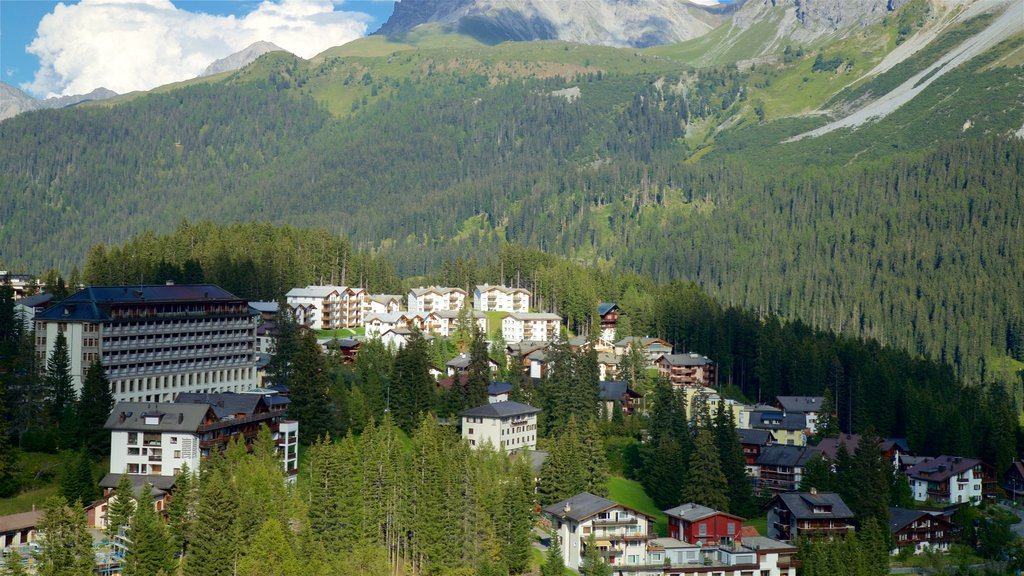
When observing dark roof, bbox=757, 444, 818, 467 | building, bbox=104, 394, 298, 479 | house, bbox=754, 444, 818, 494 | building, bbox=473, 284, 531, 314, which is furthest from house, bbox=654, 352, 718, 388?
building, bbox=104, 394, 298, 479

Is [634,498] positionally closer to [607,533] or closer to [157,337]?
[607,533]

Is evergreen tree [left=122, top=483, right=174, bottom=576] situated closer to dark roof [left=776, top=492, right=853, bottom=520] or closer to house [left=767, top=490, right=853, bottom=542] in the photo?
house [left=767, top=490, right=853, bottom=542]

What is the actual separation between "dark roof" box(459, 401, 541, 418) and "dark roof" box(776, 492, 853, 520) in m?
27.5

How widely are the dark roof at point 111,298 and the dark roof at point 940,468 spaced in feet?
253

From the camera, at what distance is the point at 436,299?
194000 mm

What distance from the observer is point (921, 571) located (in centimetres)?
10906

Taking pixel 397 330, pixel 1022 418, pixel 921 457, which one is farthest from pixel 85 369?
pixel 1022 418

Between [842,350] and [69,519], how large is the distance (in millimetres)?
114765

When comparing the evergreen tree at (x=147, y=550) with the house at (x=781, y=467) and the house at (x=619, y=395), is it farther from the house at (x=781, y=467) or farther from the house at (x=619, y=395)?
the house at (x=619, y=395)

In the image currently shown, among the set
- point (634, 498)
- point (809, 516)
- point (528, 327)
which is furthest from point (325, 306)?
point (809, 516)

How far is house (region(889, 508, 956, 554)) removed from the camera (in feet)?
375

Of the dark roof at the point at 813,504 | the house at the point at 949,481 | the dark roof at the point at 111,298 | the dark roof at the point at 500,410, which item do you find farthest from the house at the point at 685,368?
the dark roof at the point at 111,298

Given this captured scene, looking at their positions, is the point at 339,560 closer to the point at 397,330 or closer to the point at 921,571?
the point at 921,571

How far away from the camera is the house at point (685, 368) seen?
550 ft
